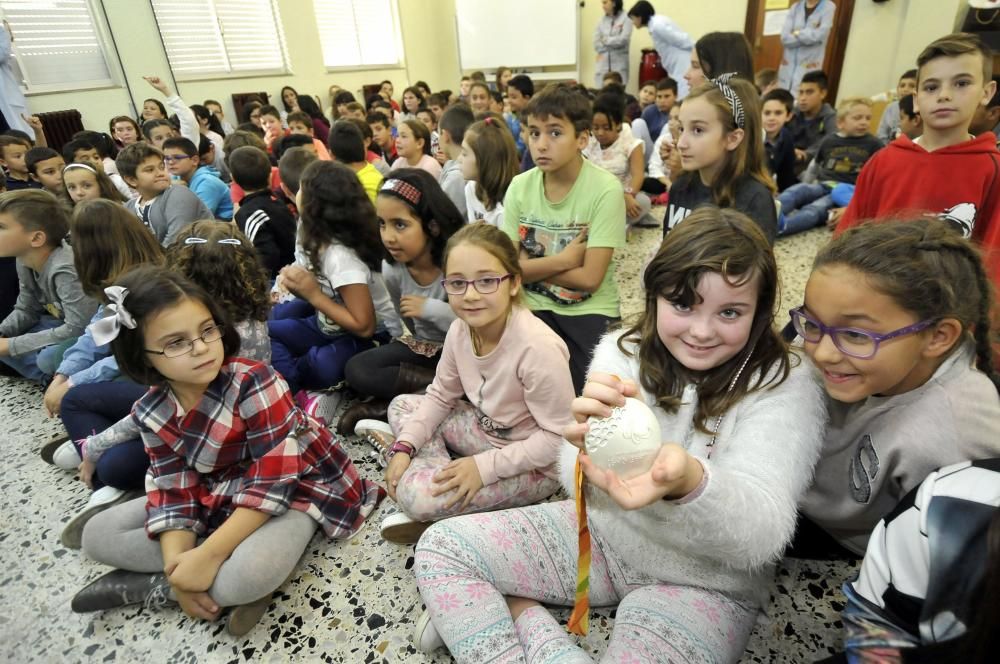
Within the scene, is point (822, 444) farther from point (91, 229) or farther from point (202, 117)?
point (202, 117)

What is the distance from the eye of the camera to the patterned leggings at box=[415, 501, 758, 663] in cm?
88

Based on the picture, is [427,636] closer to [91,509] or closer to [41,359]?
[91,509]

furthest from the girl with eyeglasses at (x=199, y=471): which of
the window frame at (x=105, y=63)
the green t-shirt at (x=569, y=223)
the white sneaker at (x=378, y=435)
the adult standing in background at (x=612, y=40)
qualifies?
the adult standing in background at (x=612, y=40)

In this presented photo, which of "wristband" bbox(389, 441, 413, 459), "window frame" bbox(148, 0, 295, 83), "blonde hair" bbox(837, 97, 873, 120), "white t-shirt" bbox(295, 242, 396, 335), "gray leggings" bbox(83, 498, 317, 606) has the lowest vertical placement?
"gray leggings" bbox(83, 498, 317, 606)

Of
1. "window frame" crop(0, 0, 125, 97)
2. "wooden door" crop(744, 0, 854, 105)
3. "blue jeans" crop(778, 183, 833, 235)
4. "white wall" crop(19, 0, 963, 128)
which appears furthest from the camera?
"wooden door" crop(744, 0, 854, 105)

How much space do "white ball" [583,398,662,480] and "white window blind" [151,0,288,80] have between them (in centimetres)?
802

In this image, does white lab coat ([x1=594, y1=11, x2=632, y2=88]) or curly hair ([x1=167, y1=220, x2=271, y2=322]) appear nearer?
curly hair ([x1=167, y1=220, x2=271, y2=322])

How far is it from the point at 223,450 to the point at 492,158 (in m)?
1.71

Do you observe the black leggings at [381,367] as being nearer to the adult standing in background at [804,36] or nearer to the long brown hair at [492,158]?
the long brown hair at [492,158]

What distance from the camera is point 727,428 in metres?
0.93

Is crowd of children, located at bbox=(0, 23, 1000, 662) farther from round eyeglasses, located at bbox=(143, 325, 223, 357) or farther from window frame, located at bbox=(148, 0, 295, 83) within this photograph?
window frame, located at bbox=(148, 0, 295, 83)

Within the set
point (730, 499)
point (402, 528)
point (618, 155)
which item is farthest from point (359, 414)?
point (618, 155)

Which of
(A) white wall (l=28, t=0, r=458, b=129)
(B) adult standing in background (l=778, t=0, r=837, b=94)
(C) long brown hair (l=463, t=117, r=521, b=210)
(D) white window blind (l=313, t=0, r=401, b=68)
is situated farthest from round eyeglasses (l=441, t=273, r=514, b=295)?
(D) white window blind (l=313, t=0, r=401, b=68)

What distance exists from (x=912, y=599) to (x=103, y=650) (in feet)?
5.30
